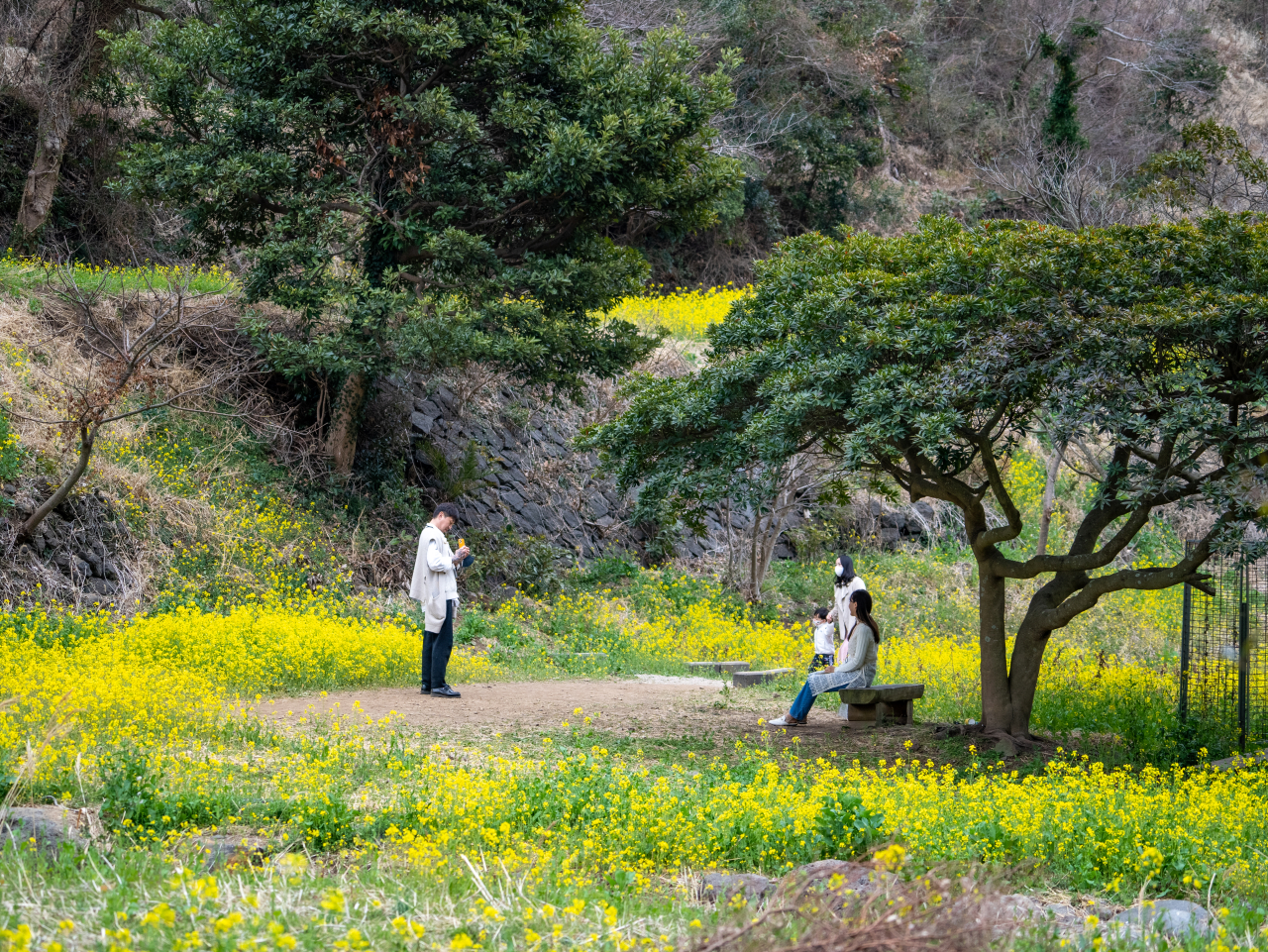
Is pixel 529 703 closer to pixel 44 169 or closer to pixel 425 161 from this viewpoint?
pixel 425 161

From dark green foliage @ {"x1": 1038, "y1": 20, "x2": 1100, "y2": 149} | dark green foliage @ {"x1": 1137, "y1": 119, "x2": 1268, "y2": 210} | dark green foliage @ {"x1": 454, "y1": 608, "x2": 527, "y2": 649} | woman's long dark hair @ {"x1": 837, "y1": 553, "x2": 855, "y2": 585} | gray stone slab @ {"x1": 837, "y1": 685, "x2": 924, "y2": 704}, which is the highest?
dark green foliage @ {"x1": 1038, "y1": 20, "x2": 1100, "y2": 149}

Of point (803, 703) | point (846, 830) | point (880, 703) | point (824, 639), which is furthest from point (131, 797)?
point (824, 639)

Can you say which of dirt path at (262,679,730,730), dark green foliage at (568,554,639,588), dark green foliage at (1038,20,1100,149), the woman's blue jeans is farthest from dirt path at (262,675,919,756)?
dark green foliage at (1038,20,1100,149)

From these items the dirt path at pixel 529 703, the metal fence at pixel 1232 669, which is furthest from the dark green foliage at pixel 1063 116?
the dirt path at pixel 529 703

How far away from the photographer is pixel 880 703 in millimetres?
10016

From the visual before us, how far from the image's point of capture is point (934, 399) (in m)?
7.36

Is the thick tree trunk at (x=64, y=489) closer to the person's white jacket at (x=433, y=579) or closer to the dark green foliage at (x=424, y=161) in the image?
the person's white jacket at (x=433, y=579)

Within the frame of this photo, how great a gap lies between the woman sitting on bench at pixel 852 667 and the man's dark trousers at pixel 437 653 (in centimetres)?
297

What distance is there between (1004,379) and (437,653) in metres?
5.40

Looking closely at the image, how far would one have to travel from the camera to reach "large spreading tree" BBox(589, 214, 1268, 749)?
7141 millimetres

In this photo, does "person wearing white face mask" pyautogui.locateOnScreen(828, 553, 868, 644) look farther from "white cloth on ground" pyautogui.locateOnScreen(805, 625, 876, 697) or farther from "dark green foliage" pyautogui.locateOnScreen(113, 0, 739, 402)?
"dark green foliage" pyautogui.locateOnScreen(113, 0, 739, 402)

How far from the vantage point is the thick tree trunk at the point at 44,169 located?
16.8m

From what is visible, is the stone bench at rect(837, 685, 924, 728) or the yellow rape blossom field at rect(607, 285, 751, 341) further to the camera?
the yellow rape blossom field at rect(607, 285, 751, 341)

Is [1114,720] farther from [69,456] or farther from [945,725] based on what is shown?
[69,456]
